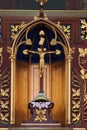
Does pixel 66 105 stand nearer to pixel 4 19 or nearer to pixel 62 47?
pixel 62 47

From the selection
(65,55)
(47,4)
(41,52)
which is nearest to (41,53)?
(41,52)

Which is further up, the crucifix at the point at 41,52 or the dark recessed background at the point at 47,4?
the dark recessed background at the point at 47,4

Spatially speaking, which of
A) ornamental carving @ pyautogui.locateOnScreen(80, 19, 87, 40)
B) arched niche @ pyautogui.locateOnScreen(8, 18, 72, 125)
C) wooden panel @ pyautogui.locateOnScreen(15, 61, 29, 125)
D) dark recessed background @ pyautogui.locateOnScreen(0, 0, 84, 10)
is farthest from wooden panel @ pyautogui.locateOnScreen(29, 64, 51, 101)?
dark recessed background @ pyautogui.locateOnScreen(0, 0, 84, 10)

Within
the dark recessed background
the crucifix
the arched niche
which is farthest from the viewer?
the dark recessed background

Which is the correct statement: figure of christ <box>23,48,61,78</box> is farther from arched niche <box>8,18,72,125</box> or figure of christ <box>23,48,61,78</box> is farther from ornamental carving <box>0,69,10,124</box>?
ornamental carving <box>0,69,10,124</box>

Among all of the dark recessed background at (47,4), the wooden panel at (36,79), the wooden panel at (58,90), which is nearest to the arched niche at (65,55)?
the wooden panel at (58,90)

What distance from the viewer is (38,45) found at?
496cm

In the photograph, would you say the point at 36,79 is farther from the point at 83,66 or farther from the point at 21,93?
the point at 83,66

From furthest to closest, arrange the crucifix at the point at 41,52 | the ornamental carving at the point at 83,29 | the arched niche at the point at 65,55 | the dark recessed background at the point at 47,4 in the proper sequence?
the dark recessed background at the point at 47,4 < the ornamental carving at the point at 83,29 < the crucifix at the point at 41,52 < the arched niche at the point at 65,55

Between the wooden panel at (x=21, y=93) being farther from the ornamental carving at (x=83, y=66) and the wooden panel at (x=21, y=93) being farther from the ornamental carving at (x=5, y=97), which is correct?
the ornamental carving at (x=83, y=66)

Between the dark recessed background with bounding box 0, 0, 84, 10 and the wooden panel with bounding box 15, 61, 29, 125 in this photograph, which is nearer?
the wooden panel with bounding box 15, 61, 29, 125

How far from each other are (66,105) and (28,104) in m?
0.28

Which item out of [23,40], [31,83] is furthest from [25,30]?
[31,83]

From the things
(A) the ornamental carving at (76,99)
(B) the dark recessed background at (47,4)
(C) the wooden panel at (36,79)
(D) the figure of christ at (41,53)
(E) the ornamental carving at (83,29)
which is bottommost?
(A) the ornamental carving at (76,99)
